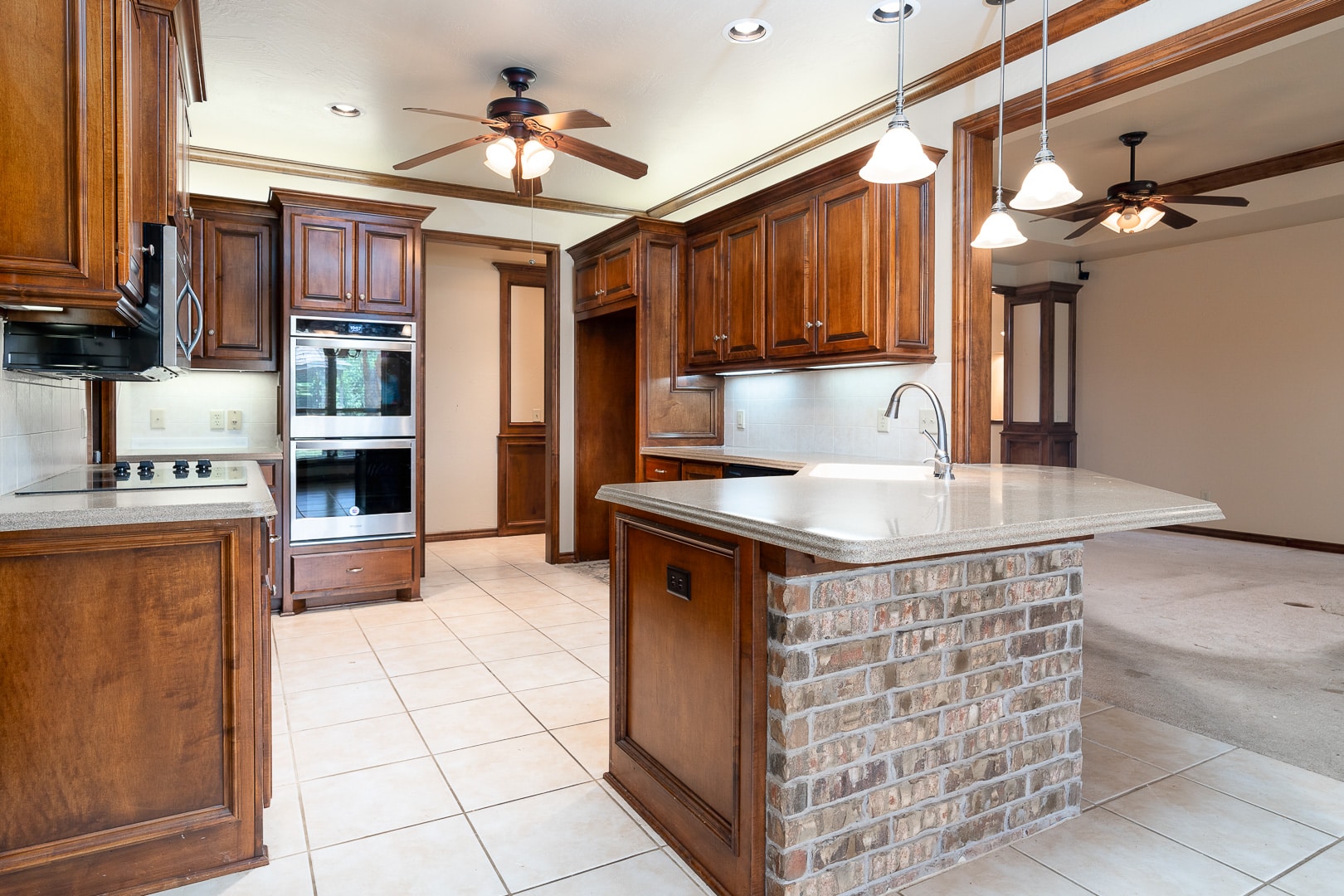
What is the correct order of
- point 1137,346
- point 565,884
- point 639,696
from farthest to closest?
point 1137,346, point 639,696, point 565,884

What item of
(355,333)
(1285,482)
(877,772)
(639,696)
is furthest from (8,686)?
(1285,482)

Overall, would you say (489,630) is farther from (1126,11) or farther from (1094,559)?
(1094,559)

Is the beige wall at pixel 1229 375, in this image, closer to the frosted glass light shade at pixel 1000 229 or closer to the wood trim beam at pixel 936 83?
the wood trim beam at pixel 936 83

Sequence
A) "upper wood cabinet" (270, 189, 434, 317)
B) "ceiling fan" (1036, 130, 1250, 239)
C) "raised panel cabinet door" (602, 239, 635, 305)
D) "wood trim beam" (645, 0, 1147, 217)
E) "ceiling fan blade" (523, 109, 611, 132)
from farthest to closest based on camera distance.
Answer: "raised panel cabinet door" (602, 239, 635, 305) < "ceiling fan" (1036, 130, 1250, 239) < "upper wood cabinet" (270, 189, 434, 317) < "ceiling fan blade" (523, 109, 611, 132) < "wood trim beam" (645, 0, 1147, 217)

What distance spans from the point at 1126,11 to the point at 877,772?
2862 mm

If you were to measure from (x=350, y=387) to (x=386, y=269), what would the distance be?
716mm

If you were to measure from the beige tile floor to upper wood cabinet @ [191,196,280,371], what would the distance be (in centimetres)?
187

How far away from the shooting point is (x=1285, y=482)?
639 cm

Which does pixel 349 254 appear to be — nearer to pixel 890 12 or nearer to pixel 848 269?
pixel 848 269

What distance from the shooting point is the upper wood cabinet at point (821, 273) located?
3523 millimetres

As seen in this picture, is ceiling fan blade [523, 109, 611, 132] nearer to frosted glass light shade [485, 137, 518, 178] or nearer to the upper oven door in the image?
frosted glass light shade [485, 137, 518, 178]

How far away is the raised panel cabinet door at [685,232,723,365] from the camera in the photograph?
15.3 ft

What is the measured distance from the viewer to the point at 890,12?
3.00 meters

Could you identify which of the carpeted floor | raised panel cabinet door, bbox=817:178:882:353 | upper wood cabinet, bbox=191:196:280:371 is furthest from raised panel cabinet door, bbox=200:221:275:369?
the carpeted floor
